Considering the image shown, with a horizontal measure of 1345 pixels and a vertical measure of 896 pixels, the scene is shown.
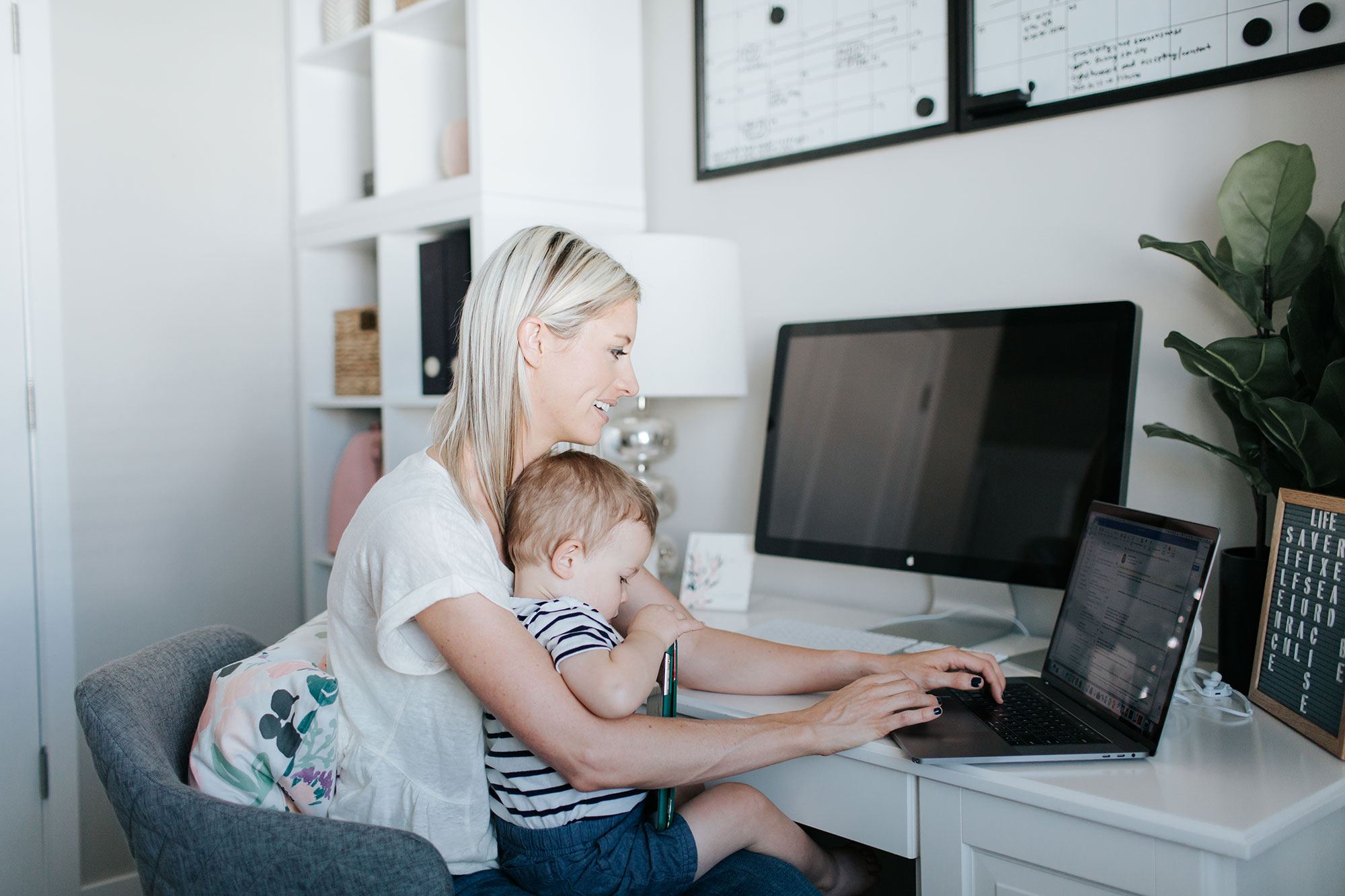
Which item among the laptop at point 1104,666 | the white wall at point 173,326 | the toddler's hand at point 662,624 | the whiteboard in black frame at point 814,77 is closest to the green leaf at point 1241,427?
the laptop at point 1104,666

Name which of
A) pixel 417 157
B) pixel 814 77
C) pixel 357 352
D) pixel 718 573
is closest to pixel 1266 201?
pixel 814 77

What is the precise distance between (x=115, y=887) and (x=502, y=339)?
197 centimetres

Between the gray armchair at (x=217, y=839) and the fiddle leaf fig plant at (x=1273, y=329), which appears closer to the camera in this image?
the gray armchair at (x=217, y=839)

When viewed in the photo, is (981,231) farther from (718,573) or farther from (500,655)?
(500,655)

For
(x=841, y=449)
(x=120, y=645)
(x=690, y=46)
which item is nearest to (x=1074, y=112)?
(x=841, y=449)

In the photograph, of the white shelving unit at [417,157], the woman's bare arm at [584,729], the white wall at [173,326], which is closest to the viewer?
the woman's bare arm at [584,729]

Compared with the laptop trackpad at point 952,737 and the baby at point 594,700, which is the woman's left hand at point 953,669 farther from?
the baby at point 594,700

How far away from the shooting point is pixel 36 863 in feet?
7.30

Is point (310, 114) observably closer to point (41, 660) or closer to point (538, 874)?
point (41, 660)

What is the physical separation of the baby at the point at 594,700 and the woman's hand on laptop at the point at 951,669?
0.26 meters

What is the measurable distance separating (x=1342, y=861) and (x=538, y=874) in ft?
2.97

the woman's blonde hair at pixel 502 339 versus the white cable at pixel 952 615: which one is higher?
the woman's blonde hair at pixel 502 339

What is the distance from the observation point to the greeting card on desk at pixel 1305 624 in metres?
1.10

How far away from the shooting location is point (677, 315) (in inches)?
73.1
